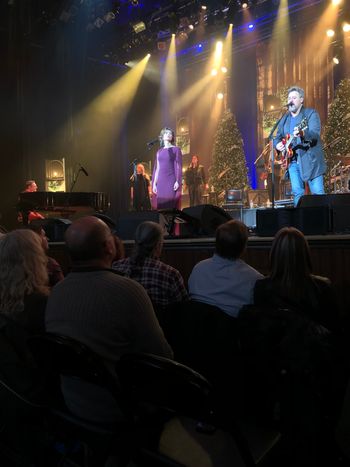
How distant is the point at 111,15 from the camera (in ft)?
30.5

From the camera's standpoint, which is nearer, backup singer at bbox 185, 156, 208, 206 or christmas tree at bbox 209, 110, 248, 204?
backup singer at bbox 185, 156, 208, 206

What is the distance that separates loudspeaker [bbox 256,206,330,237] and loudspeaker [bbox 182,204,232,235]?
38.4 inches

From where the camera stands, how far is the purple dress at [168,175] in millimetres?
7082

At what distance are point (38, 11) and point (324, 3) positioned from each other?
6487mm

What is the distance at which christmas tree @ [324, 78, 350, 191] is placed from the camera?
9.73 m

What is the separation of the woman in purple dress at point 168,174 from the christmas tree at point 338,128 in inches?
164

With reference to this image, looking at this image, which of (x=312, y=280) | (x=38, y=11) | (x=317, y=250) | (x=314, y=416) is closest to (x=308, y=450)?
(x=314, y=416)

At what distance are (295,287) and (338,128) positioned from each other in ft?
29.1

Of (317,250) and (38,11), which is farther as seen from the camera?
(38,11)

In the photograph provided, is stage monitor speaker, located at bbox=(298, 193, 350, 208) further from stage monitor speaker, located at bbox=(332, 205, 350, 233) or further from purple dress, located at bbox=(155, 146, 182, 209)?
purple dress, located at bbox=(155, 146, 182, 209)

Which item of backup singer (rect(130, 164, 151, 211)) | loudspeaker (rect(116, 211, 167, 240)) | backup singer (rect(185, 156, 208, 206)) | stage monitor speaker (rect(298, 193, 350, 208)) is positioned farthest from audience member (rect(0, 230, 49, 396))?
backup singer (rect(185, 156, 208, 206))

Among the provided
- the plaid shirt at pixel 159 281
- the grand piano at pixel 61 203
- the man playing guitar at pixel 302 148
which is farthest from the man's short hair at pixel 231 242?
the grand piano at pixel 61 203

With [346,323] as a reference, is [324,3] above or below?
above

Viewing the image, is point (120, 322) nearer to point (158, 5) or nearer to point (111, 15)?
point (111, 15)
